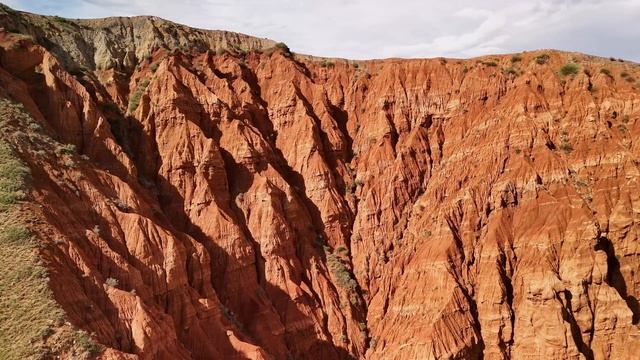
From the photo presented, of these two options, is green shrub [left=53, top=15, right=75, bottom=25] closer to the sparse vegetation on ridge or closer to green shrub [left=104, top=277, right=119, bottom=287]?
green shrub [left=104, top=277, right=119, bottom=287]

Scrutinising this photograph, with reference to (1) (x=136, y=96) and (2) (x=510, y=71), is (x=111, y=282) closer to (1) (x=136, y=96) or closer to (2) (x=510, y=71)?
(1) (x=136, y=96)

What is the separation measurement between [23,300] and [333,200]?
2611 cm

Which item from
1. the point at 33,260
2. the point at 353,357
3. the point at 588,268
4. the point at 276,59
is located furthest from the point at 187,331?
the point at 276,59

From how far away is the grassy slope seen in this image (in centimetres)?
2553

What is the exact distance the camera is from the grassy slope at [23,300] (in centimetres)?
2553

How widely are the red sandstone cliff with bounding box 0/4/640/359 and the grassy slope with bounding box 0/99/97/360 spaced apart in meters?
0.99

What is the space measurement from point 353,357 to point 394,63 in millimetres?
27502

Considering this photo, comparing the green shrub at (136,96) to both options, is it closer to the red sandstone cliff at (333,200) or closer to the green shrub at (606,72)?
the red sandstone cliff at (333,200)

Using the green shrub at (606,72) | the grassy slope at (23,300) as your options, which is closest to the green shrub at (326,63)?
the green shrub at (606,72)

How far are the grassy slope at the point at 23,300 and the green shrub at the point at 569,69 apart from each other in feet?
135

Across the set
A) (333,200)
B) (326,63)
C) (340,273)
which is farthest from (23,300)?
(326,63)

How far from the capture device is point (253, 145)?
47.4m

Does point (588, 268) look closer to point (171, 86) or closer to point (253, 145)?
point (253, 145)

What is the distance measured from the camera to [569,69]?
49.3 meters
